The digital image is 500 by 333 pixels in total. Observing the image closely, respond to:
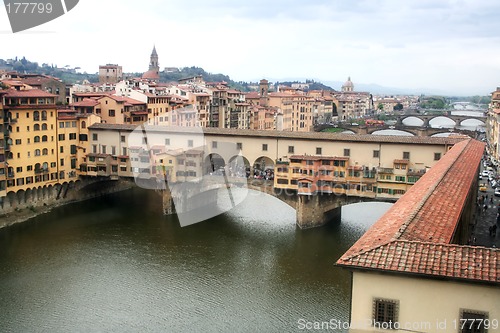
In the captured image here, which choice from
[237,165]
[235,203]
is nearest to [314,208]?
[237,165]

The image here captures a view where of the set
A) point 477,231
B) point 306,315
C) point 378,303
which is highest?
point 378,303

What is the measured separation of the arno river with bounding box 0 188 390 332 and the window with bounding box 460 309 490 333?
384 inches

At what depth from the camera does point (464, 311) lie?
941cm

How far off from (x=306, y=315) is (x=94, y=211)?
19.9m

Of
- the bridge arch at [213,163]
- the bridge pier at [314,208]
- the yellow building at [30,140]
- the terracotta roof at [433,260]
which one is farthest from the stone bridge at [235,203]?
the terracotta roof at [433,260]

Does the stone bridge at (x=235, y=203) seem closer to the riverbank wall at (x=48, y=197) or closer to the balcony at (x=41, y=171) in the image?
the riverbank wall at (x=48, y=197)

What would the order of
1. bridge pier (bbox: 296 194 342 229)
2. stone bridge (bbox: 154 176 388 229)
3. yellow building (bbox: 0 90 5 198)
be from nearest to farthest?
bridge pier (bbox: 296 194 342 229) < stone bridge (bbox: 154 176 388 229) < yellow building (bbox: 0 90 5 198)

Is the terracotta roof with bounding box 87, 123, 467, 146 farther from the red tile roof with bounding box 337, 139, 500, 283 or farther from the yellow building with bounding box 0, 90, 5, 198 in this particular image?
the red tile roof with bounding box 337, 139, 500, 283

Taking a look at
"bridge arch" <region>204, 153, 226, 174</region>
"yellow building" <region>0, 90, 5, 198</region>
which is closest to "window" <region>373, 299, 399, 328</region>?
"bridge arch" <region>204, 153, 226, 174</region>

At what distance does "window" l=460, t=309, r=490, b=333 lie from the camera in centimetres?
931

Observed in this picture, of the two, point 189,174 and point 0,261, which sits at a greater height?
point 189,174

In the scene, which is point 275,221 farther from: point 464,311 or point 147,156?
point 464,311

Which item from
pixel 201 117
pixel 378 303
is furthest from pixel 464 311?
pixel 201 117

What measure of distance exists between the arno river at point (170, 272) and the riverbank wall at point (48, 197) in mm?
822
